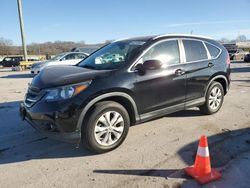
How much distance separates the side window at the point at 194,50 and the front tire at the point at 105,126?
6.51 feet

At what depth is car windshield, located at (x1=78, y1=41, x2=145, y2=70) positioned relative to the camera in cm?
457

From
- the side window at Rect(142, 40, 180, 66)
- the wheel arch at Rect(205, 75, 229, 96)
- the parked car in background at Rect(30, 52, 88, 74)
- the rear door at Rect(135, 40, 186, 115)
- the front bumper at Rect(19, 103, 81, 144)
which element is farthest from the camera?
the parked car in background at Rect(30, 52, 88, 74)

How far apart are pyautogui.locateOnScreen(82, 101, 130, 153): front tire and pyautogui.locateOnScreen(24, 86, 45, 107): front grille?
803mm

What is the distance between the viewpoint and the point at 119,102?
4324mm

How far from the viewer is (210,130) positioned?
200 inches

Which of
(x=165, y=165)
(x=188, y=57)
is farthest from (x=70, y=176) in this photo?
(x=188, y=57)

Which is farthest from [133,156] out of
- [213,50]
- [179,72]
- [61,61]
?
[61,61]

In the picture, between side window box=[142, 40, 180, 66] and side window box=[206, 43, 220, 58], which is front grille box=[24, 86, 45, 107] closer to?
side window box=[142, 40, 180, 66]

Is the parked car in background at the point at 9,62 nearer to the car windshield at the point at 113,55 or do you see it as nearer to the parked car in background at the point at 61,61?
the parked car in background at the point at 61,61

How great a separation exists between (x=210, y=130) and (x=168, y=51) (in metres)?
1.73

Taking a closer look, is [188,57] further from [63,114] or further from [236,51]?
[236,51]

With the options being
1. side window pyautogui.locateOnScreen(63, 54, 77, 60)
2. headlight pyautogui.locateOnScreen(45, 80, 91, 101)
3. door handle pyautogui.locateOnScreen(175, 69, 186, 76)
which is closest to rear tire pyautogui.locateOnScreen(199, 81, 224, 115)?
door handle pyautogui.locateOnScreen(175, 69, 186, 76)

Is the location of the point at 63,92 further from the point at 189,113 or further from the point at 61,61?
the point at 61,61

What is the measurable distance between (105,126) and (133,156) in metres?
0.63
